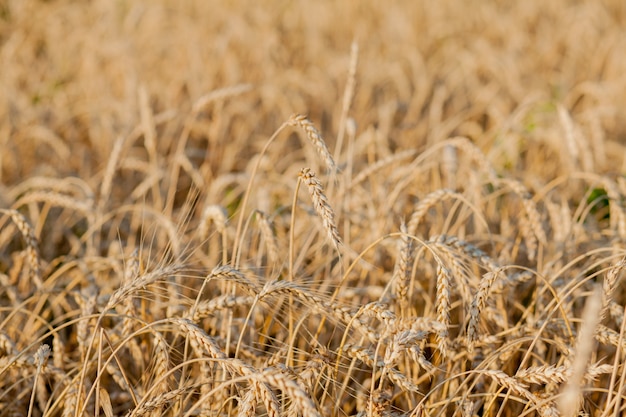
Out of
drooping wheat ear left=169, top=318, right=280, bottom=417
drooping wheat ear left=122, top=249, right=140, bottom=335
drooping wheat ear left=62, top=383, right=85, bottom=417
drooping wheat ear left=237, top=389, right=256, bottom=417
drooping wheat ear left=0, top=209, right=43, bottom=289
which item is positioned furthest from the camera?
drooping wheat ear left=0, top=209, right=43, bottom=289

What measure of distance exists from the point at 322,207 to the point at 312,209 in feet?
3.41

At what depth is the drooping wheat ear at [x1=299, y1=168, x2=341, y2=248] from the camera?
151cm

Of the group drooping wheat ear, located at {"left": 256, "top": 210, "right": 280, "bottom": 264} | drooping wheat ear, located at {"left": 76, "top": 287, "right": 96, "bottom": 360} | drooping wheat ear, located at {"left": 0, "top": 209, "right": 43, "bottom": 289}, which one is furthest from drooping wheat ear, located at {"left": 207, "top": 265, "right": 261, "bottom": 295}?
drooping wheat ear, located at {"left": 0, "top": 209, "right": 43, "bottom": 289}

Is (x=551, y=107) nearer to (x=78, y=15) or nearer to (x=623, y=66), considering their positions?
(x=623, y=66)

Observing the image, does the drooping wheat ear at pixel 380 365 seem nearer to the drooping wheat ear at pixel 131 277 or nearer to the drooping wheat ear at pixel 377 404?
the drooping wheat ear at pixel 377 404

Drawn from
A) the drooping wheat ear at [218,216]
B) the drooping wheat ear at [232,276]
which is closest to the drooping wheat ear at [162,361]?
the drooping wheat ear at [232,276]

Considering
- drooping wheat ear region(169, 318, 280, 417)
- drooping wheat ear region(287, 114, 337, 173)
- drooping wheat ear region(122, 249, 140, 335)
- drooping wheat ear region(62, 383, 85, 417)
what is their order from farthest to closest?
drooping wheat ear region(122, 249, 140, 335) < drooping wheat ear region(62, 383, 85, 417) < drooping wheat ear region(287, 114, 337, 173) < drooping wheat ear region(169, 318, 280, 417)

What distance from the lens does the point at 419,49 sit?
662 centimetres

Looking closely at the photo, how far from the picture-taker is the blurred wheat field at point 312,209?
1.71 m

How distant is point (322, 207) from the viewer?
5.08 feet

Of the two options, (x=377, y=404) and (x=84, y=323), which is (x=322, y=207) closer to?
(x=377, y=404)

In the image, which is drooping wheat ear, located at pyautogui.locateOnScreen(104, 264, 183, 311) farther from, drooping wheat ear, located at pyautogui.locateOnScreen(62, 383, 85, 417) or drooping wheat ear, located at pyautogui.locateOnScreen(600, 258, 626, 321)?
drooping wheat ear, located at pyautogui.locateOnScreen(600, 258, 626, 321)

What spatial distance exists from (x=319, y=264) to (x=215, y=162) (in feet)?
6.55

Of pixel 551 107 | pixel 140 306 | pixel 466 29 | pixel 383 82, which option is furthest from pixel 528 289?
pixel 466 29
